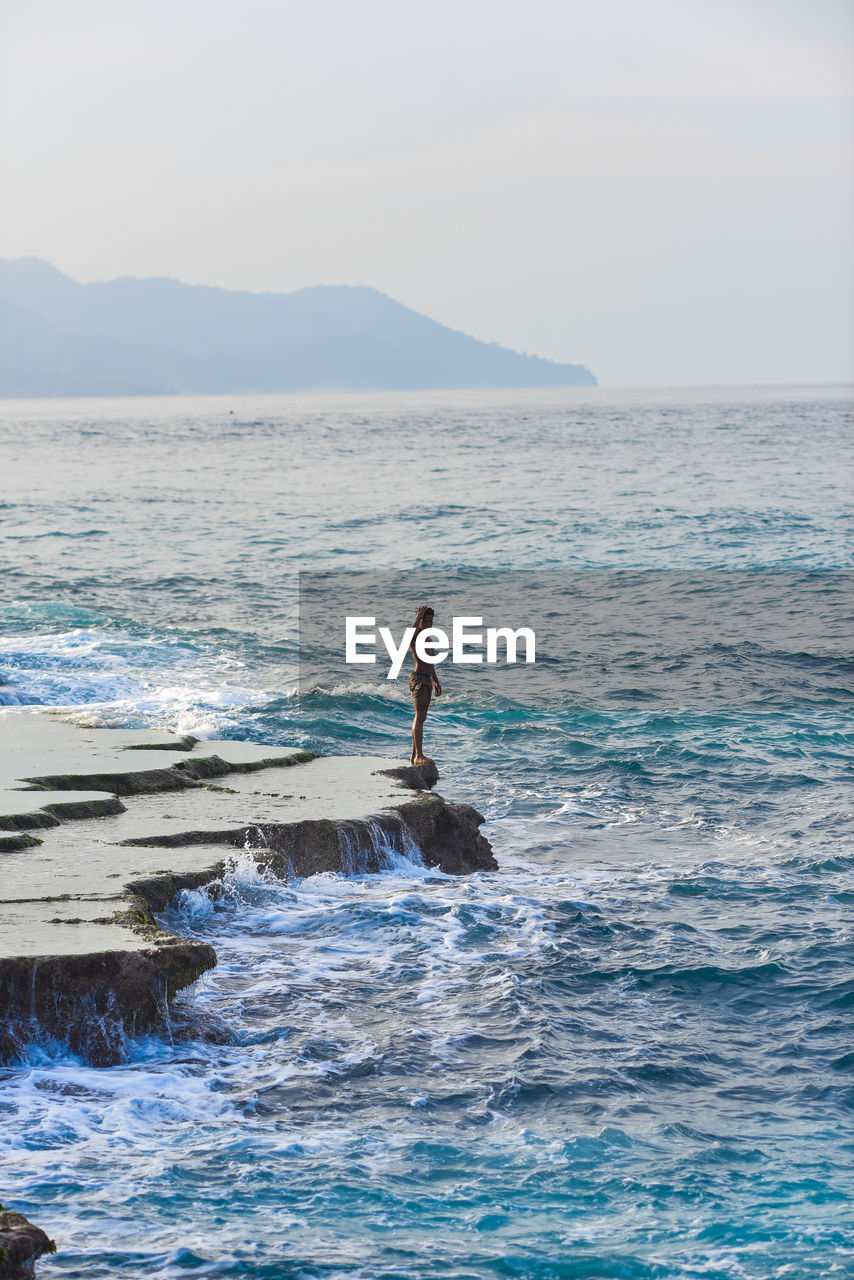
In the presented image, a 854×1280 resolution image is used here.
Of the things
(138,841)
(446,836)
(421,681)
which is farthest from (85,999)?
(421,681)

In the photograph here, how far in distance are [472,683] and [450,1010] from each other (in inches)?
504

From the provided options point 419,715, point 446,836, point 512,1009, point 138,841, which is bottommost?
point 512,1009

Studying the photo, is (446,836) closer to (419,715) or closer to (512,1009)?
(419,715)

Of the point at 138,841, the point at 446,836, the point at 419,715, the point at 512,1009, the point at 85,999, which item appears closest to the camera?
the point at 85,999

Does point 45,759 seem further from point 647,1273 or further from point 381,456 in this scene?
point 381,456

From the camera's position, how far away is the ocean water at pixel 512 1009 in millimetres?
6281

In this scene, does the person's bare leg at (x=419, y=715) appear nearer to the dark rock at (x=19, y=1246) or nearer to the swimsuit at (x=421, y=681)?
the swimsuit at (x=421, y=681)

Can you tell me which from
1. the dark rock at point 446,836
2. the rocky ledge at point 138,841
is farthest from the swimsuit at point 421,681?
the dark rock at point 446,836

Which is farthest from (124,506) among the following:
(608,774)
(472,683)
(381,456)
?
(608,774)

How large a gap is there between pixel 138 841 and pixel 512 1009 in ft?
11.7

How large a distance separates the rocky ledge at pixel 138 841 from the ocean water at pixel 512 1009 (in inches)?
10.1

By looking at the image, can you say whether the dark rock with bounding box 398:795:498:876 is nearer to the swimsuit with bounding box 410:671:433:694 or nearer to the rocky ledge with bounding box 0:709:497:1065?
the rocky ledge with bounding box 0:709:497:1065

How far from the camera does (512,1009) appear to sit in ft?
28.9

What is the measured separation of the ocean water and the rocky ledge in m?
0.26
